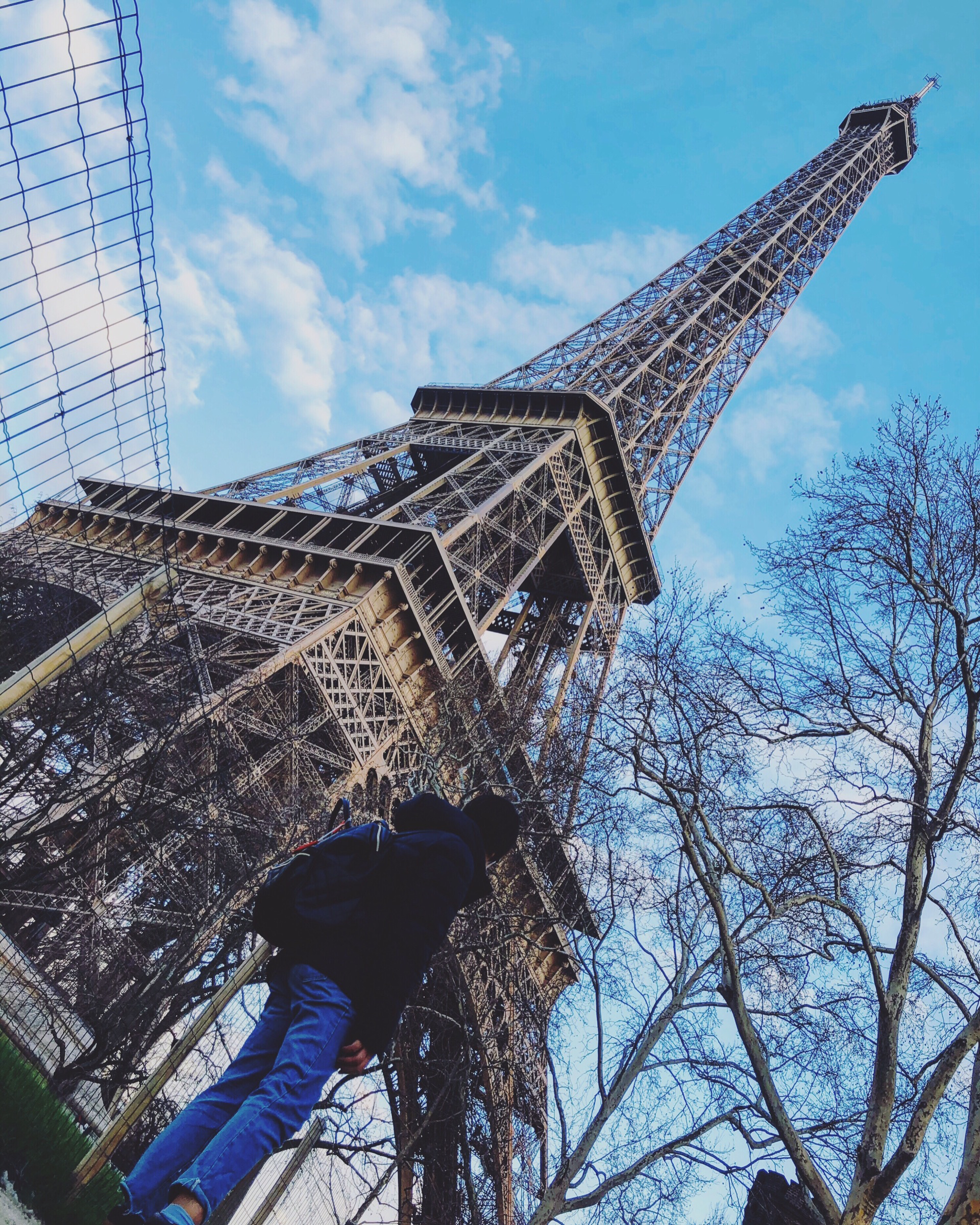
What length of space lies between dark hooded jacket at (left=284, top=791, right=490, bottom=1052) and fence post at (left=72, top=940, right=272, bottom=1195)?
3054mm

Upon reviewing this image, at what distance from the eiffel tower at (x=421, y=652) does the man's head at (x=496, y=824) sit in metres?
3.91

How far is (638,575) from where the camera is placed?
1372 inches

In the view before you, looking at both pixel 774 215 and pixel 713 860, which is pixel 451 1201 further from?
pixel 774 215

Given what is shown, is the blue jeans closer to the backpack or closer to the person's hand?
the person's hand


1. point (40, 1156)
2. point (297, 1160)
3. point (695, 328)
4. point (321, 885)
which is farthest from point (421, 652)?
point (695, 328)

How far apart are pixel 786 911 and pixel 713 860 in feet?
2.91

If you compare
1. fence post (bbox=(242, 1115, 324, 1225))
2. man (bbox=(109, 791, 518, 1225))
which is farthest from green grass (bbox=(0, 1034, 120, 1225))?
fence post (bbox=(242, 1115, 324, 1225))

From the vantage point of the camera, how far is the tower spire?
36.8 meters

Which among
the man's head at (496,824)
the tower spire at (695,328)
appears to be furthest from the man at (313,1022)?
the tower spire at (695,328)

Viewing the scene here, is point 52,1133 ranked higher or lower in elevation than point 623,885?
lower

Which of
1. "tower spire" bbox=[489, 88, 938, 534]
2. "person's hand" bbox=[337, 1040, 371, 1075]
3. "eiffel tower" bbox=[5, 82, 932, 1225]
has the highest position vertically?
"tower spire" bbox=[489, 88, 938, 534]

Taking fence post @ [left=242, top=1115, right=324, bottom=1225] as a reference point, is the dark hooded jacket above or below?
below

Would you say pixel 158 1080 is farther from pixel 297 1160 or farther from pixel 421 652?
pixel 421 652

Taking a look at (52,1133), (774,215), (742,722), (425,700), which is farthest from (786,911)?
(774,215)
